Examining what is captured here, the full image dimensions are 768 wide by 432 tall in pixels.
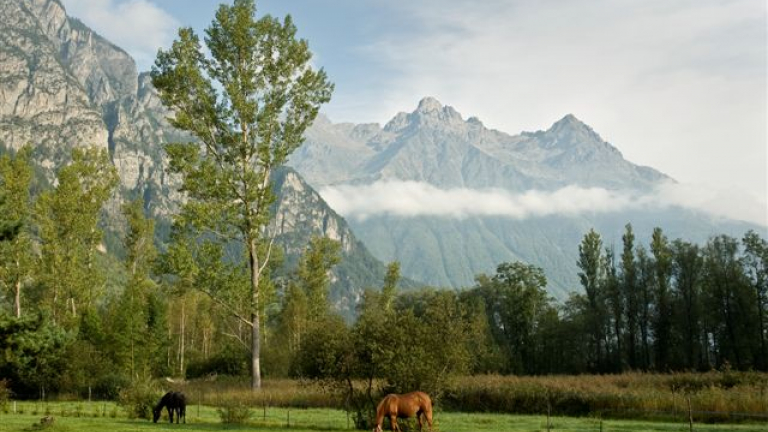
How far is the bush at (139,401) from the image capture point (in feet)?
105

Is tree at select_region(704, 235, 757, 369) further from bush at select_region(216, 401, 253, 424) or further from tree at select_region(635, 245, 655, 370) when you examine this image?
bush at select_region(216, 401, 253, 424)

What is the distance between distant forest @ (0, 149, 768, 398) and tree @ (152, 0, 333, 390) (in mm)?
2625

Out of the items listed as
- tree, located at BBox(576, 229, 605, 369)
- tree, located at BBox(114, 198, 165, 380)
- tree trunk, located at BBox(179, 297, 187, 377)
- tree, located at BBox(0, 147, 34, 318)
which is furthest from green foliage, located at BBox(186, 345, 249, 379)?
tree, located at BBox(576, 229, 605, 369)

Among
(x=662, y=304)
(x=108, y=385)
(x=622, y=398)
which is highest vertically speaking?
(x=662, y=304)

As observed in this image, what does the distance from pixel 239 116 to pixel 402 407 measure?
23340 mm

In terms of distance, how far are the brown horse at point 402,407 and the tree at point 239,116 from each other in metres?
18.7

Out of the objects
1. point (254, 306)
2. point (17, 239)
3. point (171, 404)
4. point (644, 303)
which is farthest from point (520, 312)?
point (171, 404)

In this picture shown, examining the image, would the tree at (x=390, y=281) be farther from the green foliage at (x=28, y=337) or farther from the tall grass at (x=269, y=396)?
the green foliage at (x=28, y=337)

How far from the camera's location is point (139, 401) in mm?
32250

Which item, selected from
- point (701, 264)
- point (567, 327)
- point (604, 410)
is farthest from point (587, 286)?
point (604, 410)

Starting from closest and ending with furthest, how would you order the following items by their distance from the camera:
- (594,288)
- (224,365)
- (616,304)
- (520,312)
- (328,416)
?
(328,416), (224,365), (616,304), (594,288), (520,312)

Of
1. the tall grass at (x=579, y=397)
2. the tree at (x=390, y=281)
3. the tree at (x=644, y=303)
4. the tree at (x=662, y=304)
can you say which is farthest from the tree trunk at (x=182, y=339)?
the tree at (x=662, y=304)

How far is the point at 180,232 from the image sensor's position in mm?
37500

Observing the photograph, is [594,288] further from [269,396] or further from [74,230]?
[74,230]
